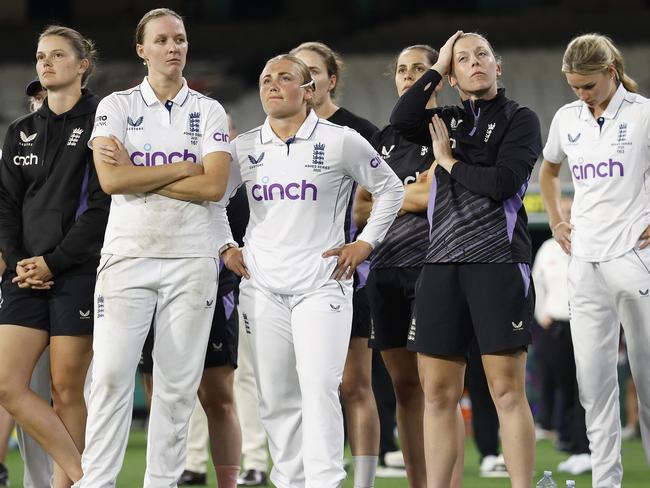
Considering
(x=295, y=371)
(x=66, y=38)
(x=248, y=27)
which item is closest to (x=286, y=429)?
(x=295, y=371)

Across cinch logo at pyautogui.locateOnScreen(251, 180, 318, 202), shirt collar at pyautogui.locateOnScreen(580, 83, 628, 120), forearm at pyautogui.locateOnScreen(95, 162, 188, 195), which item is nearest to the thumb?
cinch logo at pyautogui.locateOnScreen(251, 180, 318, 202)

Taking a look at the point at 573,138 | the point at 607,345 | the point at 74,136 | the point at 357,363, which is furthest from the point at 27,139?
the point at 607,345

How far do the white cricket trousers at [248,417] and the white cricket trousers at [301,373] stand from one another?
96.0 inches

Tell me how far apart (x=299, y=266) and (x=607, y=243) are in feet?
5.64

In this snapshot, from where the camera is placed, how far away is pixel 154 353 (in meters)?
6.09

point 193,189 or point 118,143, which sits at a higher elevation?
point 118,143

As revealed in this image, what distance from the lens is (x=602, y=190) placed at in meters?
6.65

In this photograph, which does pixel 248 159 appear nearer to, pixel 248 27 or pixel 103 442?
pixel 103 442

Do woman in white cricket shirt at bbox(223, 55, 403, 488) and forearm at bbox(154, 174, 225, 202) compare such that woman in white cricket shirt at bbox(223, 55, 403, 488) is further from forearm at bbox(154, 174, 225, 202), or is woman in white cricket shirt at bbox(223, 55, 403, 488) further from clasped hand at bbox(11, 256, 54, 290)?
clasped hand at bbox(11, 256, 54, 290)

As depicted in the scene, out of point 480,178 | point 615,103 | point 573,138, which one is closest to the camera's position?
point 480,178

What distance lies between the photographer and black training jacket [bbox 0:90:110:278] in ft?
20.9

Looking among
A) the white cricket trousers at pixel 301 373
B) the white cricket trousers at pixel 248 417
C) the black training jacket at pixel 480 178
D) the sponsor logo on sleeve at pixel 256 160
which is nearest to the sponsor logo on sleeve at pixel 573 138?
the black training jacket at pixel 480 178

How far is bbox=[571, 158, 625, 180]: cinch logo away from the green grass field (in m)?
2.59

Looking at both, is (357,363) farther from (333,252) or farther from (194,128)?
(194,128)
